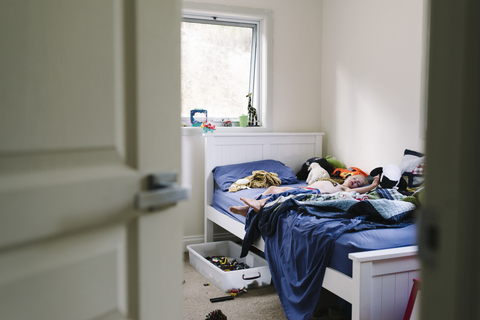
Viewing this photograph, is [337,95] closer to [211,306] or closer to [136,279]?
[211,306]

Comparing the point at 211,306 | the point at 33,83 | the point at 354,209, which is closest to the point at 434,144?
the point at 33,83

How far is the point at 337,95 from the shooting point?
408 cm

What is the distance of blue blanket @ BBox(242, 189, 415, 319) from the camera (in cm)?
200

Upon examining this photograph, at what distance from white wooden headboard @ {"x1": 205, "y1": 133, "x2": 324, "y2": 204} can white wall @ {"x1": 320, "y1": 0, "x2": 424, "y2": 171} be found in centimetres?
30

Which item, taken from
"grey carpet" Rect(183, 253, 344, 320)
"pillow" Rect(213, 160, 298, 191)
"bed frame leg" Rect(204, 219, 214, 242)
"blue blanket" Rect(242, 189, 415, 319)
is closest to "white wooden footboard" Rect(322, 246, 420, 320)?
"blue blanket" Rect(242, 189, 415, 319)

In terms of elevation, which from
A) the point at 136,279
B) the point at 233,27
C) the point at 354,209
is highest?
the point at 233,27

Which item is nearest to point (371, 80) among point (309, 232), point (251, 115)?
point (251, 115)

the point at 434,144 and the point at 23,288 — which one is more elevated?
the point at 434,144

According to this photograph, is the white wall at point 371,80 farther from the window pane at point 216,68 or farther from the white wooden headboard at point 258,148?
the window pane at point 216,68

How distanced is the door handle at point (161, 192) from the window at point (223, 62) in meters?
3.22

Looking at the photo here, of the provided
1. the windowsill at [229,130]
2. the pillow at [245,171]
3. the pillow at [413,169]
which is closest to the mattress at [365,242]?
the pillow at [413,169]

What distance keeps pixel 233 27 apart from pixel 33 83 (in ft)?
12.3

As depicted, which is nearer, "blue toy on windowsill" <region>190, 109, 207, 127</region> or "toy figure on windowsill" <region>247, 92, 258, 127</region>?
"blue toy on windowsill" <region>190, 109, 207, 127</region>

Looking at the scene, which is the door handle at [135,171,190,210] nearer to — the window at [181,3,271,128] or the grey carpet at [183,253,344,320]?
the grey carpet at [183,253,344,320]
